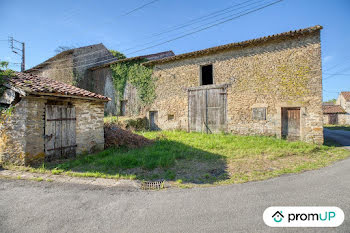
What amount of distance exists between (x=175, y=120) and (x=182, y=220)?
966 centimetres

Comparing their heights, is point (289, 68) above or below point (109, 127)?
above

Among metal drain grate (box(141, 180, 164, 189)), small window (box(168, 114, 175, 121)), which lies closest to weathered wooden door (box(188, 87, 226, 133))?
small window (box(168, 114, 175, 121))

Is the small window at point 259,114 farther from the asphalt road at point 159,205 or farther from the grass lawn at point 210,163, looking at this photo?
the asphalt road at point 159,205

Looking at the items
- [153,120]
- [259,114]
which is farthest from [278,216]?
[153,120]

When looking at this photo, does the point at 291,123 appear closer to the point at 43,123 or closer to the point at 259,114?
the point at 259,114

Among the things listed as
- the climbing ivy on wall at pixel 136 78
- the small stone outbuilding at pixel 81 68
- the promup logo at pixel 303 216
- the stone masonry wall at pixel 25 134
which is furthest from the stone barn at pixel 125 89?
the promup logo at pixel 303 216

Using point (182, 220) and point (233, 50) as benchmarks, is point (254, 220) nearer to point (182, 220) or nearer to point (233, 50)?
point (182, 220)

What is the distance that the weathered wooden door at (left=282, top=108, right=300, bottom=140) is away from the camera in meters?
8.55

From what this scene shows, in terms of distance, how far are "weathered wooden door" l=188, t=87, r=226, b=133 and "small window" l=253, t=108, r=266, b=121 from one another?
5.81ft

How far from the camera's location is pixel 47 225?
8.28 feet

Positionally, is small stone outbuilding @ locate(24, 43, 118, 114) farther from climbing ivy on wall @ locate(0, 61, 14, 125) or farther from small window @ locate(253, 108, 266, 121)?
small window @ locate(253, 108, 266, 121)

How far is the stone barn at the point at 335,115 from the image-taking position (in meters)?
24.2

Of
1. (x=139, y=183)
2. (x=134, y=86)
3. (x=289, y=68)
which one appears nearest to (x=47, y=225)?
(x=139, y=183)

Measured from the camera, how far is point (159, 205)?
3.07 m
